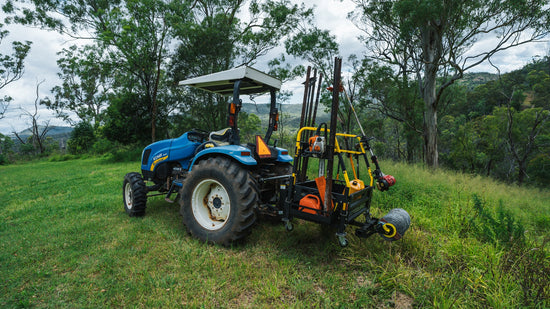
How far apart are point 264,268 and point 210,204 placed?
48.6 inches

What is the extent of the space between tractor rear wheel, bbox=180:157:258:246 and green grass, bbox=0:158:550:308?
20 cm

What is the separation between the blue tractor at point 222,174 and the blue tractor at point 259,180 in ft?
0.04

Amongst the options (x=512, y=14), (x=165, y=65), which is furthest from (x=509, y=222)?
(x=165, y=65)

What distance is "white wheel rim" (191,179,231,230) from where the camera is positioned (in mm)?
3467

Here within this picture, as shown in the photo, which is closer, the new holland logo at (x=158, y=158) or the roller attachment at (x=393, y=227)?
the roller attachment at (x=393, y=227)

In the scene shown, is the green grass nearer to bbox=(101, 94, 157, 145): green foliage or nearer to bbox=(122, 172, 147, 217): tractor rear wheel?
bbox=(122, 172, 147, 217): tractor rear wheel

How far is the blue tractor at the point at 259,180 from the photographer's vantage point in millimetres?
2777

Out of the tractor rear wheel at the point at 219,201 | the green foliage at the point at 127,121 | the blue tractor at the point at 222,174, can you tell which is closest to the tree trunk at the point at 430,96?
the blue tractor at the point at 222,174

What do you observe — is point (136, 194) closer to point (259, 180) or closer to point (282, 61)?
point (259, 180)

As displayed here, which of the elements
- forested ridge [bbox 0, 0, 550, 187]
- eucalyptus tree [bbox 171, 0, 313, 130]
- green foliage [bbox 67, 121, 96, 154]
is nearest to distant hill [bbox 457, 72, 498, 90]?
forested ridge [bbox 0, 0, 550, 187]

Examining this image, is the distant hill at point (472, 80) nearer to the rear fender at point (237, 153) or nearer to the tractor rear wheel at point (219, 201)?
the rear fender at point (237, 153)

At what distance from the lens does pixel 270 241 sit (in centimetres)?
345

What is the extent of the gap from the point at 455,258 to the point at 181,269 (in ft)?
9.60

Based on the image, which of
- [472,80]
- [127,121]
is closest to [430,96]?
[127,121]
